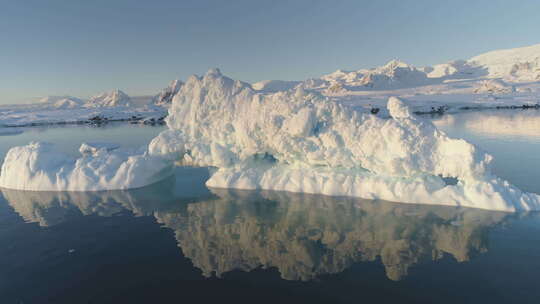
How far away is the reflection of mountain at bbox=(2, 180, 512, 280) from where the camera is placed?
1246 centimetres

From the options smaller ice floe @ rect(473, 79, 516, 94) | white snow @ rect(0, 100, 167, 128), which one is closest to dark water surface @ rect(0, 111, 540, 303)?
white snow @ rect(0, 100, 167, 128)

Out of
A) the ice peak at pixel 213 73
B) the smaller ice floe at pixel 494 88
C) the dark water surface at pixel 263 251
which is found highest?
the smaller ice floe at pixel 494 88

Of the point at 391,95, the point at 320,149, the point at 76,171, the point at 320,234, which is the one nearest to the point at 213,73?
the point at 320,149

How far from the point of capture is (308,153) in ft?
68.7

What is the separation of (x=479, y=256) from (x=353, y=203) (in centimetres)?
703

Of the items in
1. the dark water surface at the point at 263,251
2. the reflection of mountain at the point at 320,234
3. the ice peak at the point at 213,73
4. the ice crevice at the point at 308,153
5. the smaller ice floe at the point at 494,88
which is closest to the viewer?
the dark water surface at the point at 263,251

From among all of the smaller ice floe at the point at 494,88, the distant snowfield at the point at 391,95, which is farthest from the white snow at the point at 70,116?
the smaller ice floe at the point at 494,88

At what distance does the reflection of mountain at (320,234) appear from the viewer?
12344mm

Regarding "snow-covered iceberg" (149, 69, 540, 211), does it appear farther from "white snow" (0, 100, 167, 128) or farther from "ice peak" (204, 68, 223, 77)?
"white snow" (0, 100, 167, 128)

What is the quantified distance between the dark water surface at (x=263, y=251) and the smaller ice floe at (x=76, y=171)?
2418 millimetres

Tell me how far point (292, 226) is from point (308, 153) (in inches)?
258

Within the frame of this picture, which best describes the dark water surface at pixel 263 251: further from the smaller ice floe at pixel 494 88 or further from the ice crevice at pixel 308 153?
the smaller ice floe at pixel 494 88

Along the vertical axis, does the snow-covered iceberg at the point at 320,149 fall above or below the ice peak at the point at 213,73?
below

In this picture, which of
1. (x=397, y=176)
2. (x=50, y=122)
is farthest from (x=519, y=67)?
(x=50, y=122)
